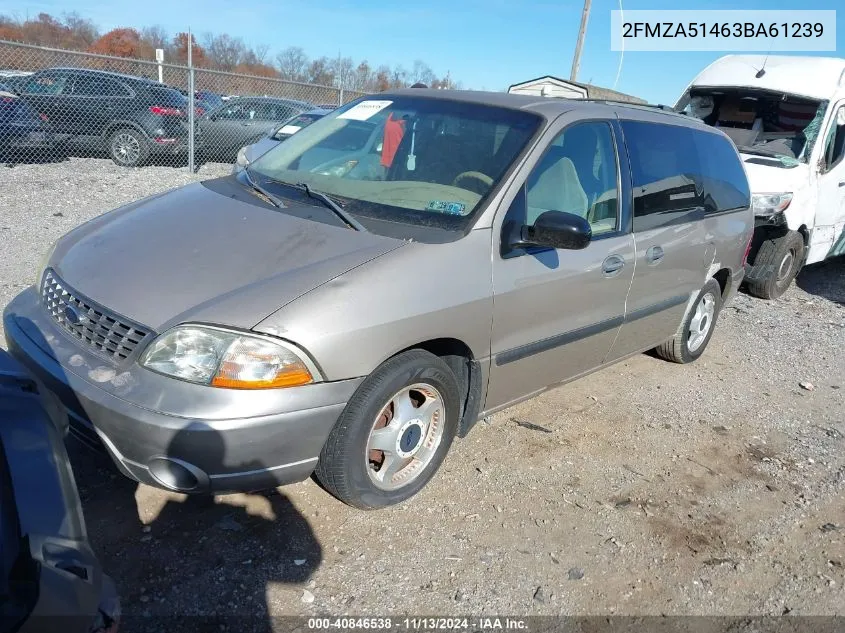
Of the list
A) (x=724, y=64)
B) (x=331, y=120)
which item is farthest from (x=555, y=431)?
(x=724, y=64)

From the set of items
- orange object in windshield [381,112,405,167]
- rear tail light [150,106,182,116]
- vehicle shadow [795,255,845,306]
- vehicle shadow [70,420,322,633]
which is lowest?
vehicle shadow [70,420,322,633]

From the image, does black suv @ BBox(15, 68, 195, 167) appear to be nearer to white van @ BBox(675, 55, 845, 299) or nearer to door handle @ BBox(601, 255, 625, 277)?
white van @ BBox(675, 55, 845, 299)

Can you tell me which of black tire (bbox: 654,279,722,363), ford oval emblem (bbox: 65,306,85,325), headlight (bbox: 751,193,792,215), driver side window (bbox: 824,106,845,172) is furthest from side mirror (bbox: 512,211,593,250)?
driver side window (bbox: 824,106,845,172)

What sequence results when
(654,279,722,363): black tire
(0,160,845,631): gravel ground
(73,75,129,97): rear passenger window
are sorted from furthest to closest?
(73,75,129,97): rear passenger window
(654,279,722,363): black tire
(0,160,845,631): gravel ground

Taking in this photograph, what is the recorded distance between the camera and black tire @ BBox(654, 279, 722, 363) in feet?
16.2

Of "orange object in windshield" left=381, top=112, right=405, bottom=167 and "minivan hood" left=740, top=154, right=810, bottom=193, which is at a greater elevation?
"orange object in windshield" left=381, top=112, right=405, bottom=167

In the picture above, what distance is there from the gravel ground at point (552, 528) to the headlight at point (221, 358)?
780mm

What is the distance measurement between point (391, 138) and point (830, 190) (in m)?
6.31

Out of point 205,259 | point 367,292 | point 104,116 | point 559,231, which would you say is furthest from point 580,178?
point 104,116

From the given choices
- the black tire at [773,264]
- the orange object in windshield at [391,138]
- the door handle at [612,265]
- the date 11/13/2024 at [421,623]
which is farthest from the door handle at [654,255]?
the black tire at [773,264]

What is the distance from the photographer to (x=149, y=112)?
456 inches

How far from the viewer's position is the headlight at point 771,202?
7156mm

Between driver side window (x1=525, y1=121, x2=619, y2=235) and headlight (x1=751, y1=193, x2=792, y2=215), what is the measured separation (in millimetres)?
4141

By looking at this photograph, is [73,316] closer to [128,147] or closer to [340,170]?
[340,170]
